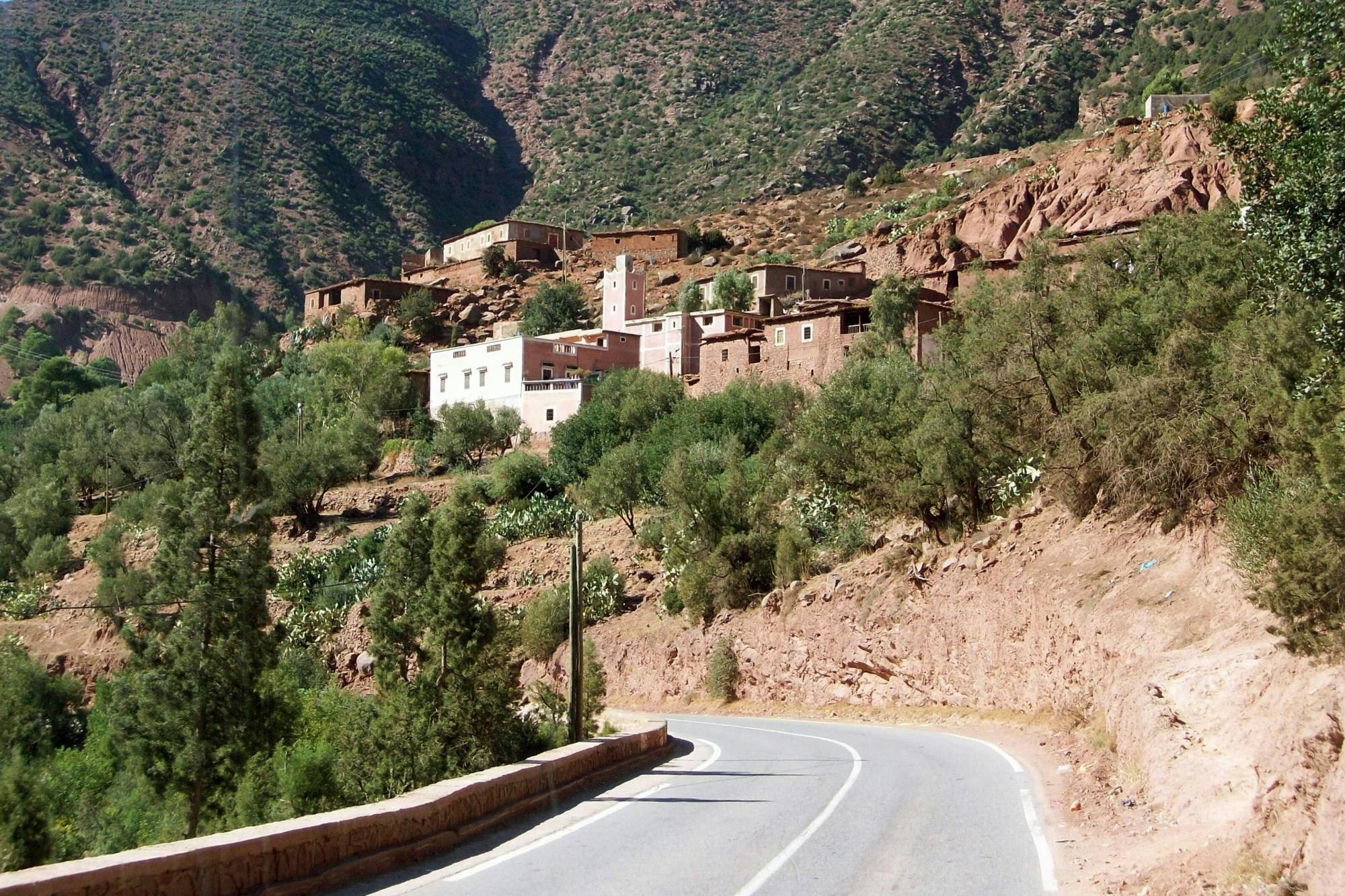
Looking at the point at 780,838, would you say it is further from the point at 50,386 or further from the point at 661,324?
the point at 50,386

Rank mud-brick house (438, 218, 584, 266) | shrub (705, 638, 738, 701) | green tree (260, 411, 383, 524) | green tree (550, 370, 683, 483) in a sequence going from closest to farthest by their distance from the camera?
shrub (705, 638, 738, 701) < green tree (550, 370, 683, 483) < green tree (260, 411, 383, 524) < mud-brick house (438, 218, 584, 266)

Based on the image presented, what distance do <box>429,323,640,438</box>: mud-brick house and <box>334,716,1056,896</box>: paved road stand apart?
50401 millimetres

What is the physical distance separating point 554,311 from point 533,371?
1395cm

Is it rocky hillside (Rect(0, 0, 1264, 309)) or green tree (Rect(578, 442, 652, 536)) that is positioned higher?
rocky hillside (Rect(0, 0, 1264, 309))

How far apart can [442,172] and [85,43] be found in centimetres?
4118

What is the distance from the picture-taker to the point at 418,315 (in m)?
90.6

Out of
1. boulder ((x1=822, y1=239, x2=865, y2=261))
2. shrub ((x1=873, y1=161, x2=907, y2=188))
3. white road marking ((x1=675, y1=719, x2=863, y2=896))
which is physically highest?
shrub ((x1=873, y1=161, x2=907, y2=188))

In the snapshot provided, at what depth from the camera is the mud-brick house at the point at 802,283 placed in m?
73.7

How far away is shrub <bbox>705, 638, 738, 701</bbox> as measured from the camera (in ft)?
125

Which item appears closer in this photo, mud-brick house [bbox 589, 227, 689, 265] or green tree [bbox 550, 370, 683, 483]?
green tree [bbox 550, 370, 683, 483]

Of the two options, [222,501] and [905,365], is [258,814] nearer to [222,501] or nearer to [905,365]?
[222,501]

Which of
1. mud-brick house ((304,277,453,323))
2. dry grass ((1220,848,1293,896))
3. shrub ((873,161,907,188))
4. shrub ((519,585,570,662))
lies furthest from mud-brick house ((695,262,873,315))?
dry grass ((1220,848,1293,896))

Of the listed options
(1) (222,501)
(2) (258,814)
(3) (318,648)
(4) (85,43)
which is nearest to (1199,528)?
(2) (258,814)

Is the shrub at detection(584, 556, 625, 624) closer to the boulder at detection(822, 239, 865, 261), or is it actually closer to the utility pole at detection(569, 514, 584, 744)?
the utility pole at detection(569, 514, 584, 744)
